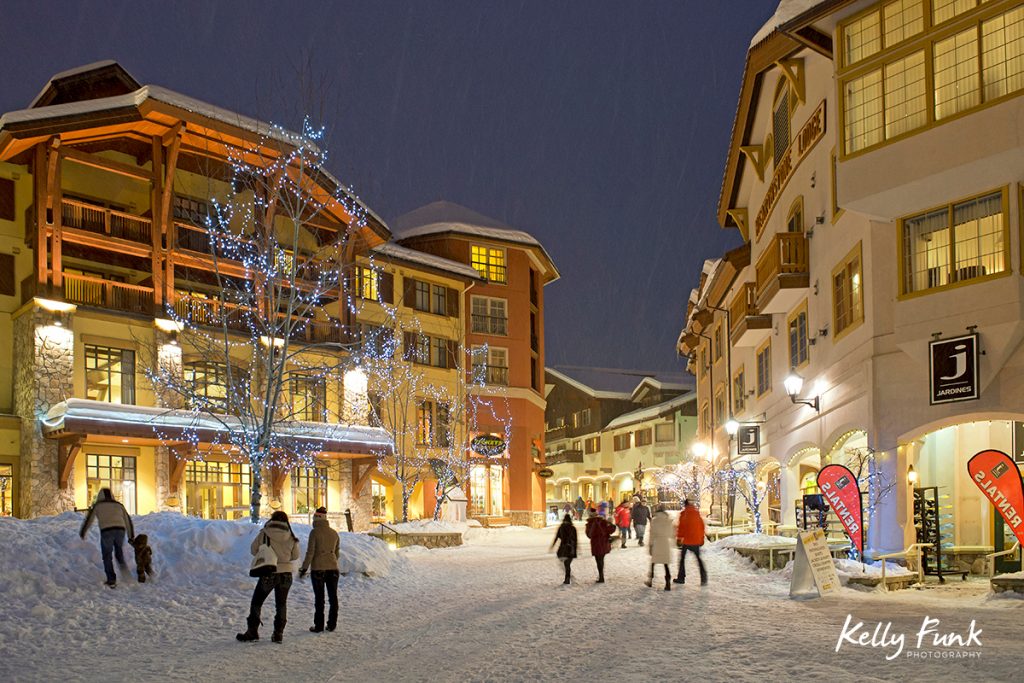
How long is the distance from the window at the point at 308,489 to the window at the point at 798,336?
17034mm

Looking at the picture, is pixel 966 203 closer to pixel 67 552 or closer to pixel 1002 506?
pixel 1002 506

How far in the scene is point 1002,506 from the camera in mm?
→ 14844

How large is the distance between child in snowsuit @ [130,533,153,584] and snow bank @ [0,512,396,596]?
0.29 m

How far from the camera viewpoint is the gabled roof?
157ft

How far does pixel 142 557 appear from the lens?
47.4ft

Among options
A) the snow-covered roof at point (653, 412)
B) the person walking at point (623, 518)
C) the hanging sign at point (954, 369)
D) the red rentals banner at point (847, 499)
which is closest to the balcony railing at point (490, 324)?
the snow-covered roof at point (653, 412)

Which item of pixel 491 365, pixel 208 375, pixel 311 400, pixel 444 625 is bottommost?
pixel 444 625

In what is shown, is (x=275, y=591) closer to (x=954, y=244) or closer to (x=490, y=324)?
(x=954, y=244)

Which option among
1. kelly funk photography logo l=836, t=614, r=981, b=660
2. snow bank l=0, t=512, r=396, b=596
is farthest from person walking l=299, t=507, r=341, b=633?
kelly funk photography logo l=836, t=614, r=981, b=660

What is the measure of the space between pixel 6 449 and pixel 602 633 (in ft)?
71.1

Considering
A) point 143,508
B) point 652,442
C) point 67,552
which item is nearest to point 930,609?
point 67,552

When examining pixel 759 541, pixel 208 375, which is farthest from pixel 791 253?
pixel 208 375

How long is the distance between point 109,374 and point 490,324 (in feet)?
75.1

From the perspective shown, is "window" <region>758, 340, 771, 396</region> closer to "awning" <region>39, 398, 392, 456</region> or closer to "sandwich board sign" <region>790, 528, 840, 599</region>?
"awning" <region>39, 398, 392, 456</region>
